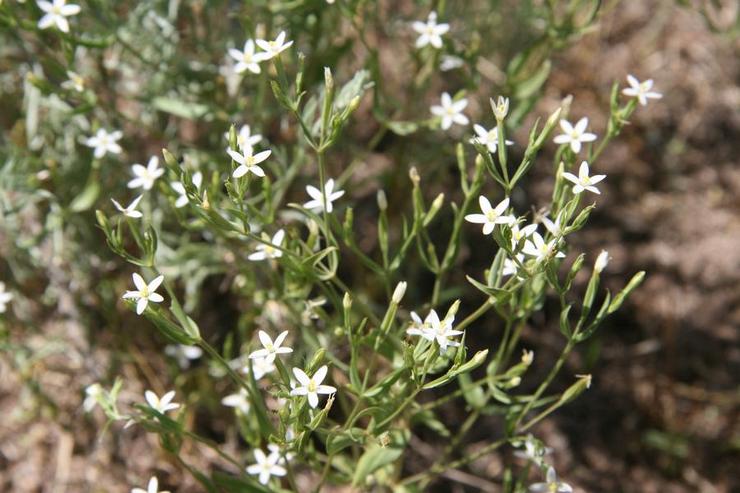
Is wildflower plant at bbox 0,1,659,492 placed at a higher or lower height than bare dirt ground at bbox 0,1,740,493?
higher

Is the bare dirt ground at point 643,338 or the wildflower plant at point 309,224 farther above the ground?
the wildflower plant at point 309,224

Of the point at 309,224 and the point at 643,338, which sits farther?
the point at 643,338

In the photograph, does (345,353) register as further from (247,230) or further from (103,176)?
(247,230)

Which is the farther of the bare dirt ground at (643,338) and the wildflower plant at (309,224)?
the bare dirt ground at (643,338)

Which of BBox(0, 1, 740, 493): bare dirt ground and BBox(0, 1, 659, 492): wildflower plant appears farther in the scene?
BBox(0, 1, 740, 493): bare dirt ground

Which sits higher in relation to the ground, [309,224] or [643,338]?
[309,224]
